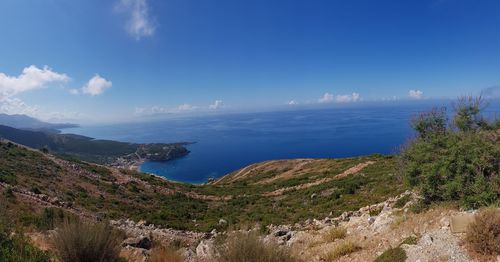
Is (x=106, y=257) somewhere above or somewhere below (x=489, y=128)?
below

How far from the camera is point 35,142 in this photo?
137m

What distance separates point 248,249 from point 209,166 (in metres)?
103

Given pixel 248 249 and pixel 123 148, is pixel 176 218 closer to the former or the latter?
pixel 248 249

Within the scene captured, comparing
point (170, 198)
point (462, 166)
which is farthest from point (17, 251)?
Answer: point (170, 198)

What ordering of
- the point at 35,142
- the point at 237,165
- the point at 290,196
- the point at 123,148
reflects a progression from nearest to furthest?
1. the point at 290,196
2. the point at 237,165
3. the point at 35,142
4. the point at 123,148

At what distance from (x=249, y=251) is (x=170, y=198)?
77.1 ft

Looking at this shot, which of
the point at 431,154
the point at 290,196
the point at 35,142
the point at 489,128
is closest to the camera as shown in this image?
the point at 431,154

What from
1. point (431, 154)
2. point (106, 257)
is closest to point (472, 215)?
point (431, 154)

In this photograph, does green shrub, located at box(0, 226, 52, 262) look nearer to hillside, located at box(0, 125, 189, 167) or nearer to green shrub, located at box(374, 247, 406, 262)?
green shrub, located at box(374, 247, 406, 262)

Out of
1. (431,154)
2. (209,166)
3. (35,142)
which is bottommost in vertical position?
(209,166)

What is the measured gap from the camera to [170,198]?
26750 millimetres

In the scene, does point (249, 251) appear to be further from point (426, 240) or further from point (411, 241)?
point (426, 240)

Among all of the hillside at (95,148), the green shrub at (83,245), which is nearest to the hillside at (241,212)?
the green shrub at (83,245)

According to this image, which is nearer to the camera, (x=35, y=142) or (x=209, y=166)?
(x=209, y=166)
